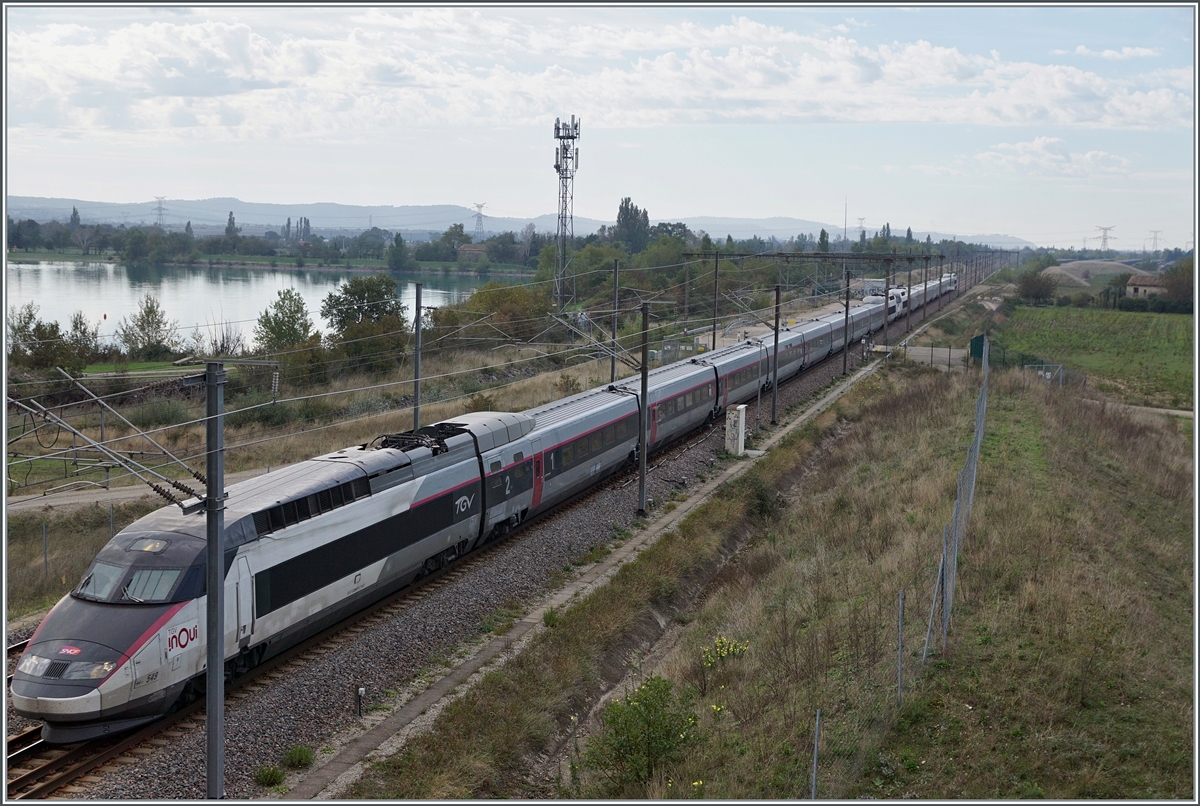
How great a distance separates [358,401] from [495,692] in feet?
98.6

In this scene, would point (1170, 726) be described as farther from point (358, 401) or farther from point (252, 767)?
point (358, 401)

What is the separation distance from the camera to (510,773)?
12820 millimetres

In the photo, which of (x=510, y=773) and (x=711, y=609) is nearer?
(x=510, y=773)

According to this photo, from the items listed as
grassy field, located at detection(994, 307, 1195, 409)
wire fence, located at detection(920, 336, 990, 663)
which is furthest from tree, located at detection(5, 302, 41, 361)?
grassy field, located at detection(994, 307, 1195, 409)

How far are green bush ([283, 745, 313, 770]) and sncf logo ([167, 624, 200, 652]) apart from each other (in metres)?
2.05

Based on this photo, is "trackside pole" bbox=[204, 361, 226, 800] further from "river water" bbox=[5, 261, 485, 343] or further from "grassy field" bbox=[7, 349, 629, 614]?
"river water" bbox=[5, 261, 485, 343]

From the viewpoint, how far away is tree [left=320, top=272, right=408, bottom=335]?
5975cm

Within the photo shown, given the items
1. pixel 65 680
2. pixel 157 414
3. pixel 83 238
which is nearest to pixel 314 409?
pixel 157 414

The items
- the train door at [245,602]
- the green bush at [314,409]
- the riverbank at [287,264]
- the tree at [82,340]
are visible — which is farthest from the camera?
the riverbank at [287,264]

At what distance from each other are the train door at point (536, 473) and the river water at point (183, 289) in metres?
36.9

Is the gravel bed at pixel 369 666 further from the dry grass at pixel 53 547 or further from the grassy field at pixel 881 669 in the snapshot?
the dry grass at pixel 53 547

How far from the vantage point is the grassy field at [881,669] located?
36.7 feet

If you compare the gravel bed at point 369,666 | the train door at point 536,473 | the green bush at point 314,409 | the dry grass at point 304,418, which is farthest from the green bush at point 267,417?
the train door at point 536,473

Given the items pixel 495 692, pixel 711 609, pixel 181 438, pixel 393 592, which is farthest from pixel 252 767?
pixel 181 438
